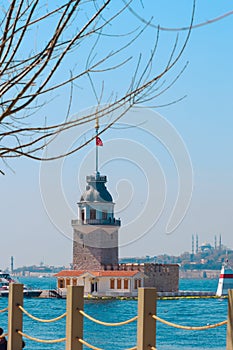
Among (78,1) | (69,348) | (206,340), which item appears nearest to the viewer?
(78,1)

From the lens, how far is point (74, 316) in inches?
240

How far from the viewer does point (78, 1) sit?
4.24 metres

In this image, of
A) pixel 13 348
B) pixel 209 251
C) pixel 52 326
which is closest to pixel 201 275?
pixel 209 251

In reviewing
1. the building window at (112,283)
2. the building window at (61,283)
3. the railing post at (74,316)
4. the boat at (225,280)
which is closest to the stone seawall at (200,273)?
the boat at (225,280)

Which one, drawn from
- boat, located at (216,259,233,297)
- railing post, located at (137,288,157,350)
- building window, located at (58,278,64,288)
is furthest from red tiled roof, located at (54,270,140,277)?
railing post, located at (137,288,157,350)

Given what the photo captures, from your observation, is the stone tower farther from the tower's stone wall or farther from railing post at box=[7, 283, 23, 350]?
railing post at box=[7, 283, 23, 350]

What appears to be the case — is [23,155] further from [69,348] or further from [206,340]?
[206,340]

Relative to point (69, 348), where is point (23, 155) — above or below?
above

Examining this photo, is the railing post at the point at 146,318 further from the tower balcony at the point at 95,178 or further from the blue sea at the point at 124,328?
the tower balcony at the point at 95,178

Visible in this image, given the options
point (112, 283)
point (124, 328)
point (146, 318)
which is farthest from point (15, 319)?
point (112, 283)

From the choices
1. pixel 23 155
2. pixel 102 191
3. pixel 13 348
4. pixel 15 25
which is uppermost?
pixel 102 191

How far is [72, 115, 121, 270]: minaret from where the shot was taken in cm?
6419

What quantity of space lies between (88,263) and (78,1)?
60.9 metres

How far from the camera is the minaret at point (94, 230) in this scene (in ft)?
211
